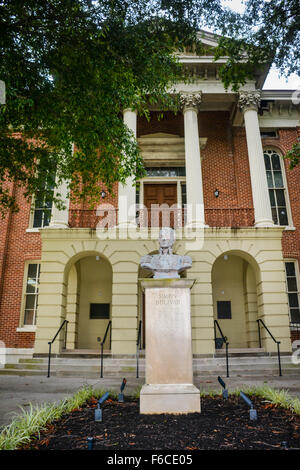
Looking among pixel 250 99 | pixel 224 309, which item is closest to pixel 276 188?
pixel 250 99

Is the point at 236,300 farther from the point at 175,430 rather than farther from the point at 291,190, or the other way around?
the point at 175,430

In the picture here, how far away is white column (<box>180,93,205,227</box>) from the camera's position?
13.9 meters

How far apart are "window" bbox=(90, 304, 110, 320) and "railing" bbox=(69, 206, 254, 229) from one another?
3.76 metres

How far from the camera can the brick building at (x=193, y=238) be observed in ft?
42.4

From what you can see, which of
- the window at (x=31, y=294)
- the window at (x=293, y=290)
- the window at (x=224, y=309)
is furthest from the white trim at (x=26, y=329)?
the window at (x=293, y=290)

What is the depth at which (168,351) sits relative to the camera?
5633 mm

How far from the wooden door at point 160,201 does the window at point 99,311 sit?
4329mm

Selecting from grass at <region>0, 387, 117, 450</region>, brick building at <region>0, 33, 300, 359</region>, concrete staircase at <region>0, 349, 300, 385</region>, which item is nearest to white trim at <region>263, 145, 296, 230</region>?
brick building at <region>0, 33, 300, 359</region>

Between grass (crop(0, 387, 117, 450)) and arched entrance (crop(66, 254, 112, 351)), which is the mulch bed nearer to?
grass (crop(0, 387, 117, 450))

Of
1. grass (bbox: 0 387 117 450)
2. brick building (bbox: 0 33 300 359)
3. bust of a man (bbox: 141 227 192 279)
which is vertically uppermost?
brick building (bbox: 0 33 300 359)

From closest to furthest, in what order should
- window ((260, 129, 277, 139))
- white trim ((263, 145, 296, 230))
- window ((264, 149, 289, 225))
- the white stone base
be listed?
the white stone base < white trim ((263, 145, 296, 230)) < window ((264, 149, 289, 225)) < window ((260, 129, 277, 139))
